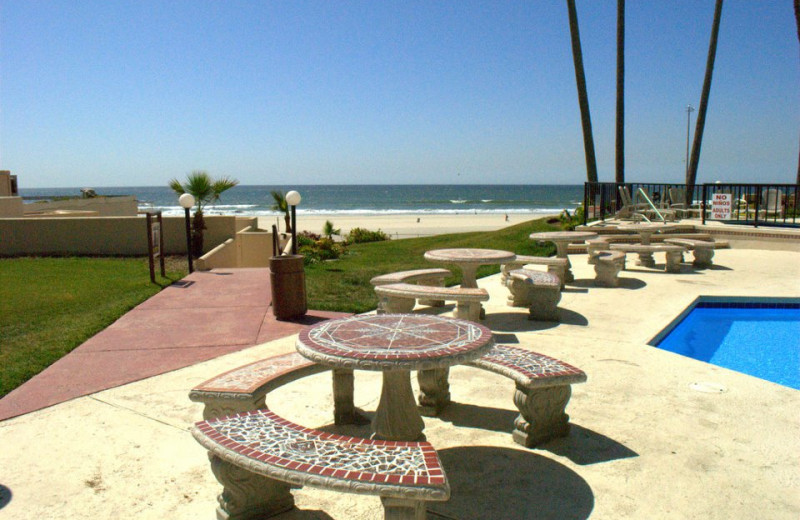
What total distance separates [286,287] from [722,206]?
14.2 meters

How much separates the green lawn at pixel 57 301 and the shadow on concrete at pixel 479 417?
4.11 m

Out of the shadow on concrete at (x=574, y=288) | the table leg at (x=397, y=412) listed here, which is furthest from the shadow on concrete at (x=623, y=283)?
the table leg at (x=397, y=412)

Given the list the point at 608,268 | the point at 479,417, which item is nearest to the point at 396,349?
the point at 479,417

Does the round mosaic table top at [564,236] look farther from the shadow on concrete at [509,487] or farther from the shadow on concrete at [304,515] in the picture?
the shadow on concrete at [304,515]

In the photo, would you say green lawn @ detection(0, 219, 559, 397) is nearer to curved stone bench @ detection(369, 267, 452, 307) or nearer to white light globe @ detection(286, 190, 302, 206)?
curved stone bench @ detection(369, 267, 452, 307)

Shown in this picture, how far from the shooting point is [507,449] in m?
4.19

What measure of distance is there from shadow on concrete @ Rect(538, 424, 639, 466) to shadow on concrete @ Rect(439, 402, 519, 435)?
412 millimetres

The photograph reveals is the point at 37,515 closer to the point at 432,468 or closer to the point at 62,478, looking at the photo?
the point at 62,478

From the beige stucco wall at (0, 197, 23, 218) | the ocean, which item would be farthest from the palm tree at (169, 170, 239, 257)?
the ocean

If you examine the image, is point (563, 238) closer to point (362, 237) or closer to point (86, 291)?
point (86, 291)

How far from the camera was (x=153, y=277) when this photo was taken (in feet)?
36.9

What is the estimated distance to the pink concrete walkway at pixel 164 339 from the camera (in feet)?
18.2

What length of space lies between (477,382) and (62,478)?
3.43 m

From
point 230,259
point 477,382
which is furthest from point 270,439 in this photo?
point 230,259
